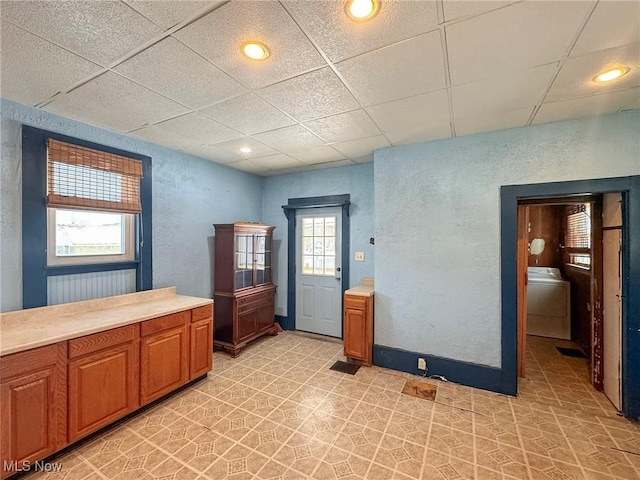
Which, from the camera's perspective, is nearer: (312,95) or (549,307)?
(312,95)

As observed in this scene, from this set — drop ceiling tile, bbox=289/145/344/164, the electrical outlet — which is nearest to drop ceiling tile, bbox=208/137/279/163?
drop ceiling tile, bbox=289/145/344/164

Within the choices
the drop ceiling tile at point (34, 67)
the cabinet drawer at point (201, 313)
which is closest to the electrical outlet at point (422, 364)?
the cabinet drawer at point (201, 313)

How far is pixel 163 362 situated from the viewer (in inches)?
97.1

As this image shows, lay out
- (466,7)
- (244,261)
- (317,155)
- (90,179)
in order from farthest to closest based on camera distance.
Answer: (244,261) → (317,155) → (90,179) → (466,7)

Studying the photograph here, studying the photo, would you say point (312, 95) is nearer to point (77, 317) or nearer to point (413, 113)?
point (413, 113)

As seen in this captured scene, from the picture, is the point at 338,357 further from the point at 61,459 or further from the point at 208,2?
the point at 208,2

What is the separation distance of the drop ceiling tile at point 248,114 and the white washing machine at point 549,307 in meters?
4.58

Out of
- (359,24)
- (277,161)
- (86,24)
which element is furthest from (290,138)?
(86,24)

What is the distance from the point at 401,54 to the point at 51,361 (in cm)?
300

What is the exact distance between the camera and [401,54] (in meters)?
1.58

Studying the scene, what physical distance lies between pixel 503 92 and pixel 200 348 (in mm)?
3587

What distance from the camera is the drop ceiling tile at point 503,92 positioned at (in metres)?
1.79

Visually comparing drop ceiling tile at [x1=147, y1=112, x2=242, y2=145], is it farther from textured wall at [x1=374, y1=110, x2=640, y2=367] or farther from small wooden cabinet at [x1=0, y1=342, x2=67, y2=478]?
small wooden cabinet at [x1=0, y1=342, x2=67, y2=478]

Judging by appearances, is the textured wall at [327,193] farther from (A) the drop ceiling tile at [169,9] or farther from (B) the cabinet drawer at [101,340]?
(A) the drop ceiling tile at [169,9]
